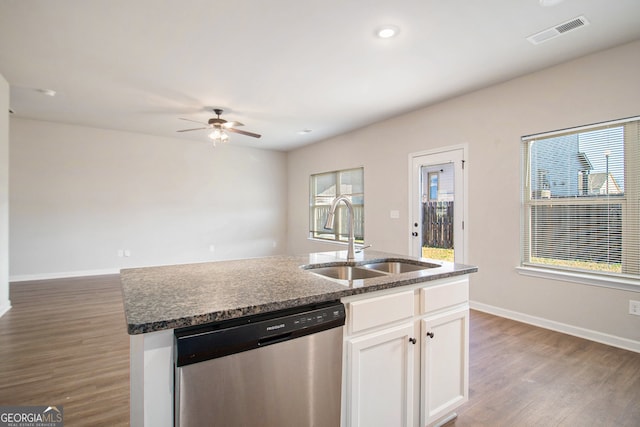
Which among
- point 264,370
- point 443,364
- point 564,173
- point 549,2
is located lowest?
point 443,364

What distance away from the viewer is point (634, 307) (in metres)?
2.69

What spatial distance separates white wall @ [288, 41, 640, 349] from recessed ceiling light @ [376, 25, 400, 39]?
5.89 ft

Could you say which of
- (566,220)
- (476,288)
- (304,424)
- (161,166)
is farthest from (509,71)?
(161,166)

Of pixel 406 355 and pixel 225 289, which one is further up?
pixel 225 289

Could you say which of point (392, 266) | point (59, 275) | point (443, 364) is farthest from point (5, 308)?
point (443, 364)

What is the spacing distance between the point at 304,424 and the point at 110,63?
12.3 feet

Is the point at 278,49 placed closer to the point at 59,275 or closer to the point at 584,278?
the point at 584,278

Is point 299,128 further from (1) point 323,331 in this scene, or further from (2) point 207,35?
(1) point 323,331

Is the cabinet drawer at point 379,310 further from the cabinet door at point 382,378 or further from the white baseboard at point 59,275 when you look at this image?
the white baseboard at point 59,275

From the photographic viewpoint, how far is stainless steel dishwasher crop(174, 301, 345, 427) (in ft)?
3.18

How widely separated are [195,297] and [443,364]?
1347 millimetres

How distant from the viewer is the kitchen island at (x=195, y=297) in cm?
95

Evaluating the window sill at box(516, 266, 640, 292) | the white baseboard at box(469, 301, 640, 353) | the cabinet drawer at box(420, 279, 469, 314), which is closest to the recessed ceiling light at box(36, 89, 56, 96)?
the cabinet drawer at box(420, 279, 469, 314)

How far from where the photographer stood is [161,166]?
6.32 metres
